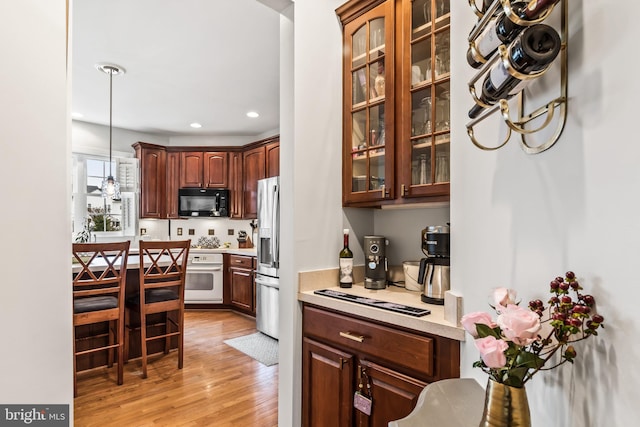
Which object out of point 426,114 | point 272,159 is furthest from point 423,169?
point 272,159

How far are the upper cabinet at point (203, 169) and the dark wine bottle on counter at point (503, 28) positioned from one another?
196 inches

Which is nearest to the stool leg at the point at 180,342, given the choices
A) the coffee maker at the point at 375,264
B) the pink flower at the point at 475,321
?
the coffee maker at the point at 375,264

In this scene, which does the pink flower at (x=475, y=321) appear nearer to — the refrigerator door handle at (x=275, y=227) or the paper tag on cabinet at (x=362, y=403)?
the paper tag on cabinet at (x=362, y=403)

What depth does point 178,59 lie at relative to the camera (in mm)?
3135

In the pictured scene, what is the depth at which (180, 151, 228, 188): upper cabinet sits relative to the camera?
553 centimetres

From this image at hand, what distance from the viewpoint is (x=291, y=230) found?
1.89 meters

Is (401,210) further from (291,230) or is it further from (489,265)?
(489,265)

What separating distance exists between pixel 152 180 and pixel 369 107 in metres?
4.46

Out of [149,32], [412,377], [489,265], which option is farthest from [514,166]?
[149,32]

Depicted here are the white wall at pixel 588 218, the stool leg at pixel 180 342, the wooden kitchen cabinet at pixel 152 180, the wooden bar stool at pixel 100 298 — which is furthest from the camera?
the wooden kitchen cabinet at pixel 152 180

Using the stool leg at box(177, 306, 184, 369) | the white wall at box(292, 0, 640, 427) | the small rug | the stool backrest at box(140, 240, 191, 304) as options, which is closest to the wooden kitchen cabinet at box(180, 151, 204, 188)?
the stool backrest at box(140, 240, 191, 304)

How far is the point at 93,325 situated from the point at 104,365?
1.38 ft

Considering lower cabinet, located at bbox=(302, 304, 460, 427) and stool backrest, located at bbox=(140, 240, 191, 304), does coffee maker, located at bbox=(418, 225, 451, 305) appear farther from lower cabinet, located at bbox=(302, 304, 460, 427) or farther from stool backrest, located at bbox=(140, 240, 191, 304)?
stool backrest, located at bbox=(140, 240, 191, 304)

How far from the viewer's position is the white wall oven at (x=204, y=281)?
5.18m
